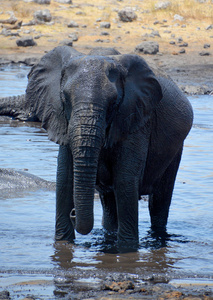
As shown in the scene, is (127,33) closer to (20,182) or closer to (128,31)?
(128,31)

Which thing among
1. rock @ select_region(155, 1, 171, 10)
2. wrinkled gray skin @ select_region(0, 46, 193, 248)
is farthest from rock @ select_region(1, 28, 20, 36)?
wrinkled gray skin @ select_region(0, 46, 193, 248)

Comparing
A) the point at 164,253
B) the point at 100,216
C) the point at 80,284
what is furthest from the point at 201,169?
the point at 80,284

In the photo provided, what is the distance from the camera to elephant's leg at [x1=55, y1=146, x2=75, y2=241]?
4.52 metres

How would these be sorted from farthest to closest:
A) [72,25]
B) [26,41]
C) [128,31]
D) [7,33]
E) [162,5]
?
[162,5], [72,25], [128,31], [7,33], [26,41]

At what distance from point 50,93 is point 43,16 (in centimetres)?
2004

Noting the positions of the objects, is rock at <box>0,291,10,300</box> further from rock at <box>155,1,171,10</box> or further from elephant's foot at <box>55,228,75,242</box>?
rock at <box>155,1,171,10</box>

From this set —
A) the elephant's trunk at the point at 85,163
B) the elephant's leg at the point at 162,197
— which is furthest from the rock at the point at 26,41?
the elephant's trunk at the point at 85,163

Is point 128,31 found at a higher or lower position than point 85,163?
lower

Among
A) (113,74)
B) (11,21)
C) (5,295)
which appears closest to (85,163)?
(113,74)

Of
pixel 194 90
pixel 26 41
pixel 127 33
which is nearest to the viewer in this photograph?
pixel 194 90

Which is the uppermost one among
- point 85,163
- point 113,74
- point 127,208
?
point 113,74

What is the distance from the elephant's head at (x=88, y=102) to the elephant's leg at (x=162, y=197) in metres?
1.15

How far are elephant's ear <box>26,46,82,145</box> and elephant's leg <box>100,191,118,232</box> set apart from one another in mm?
981

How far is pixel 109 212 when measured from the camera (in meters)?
5.27
